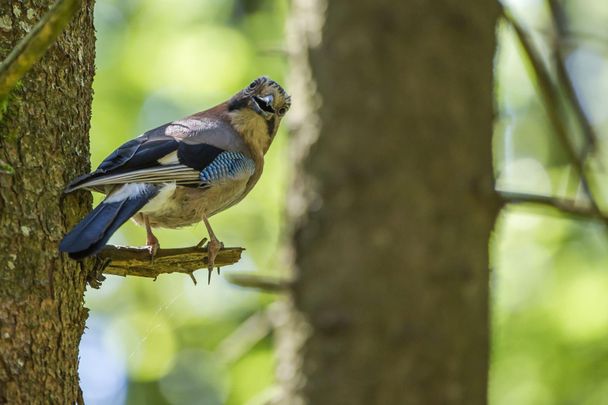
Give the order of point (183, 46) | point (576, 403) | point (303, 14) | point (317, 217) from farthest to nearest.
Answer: point (183, 46) < point (576, 403) < point (303, 14) < point (317, 217)

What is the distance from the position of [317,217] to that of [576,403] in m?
6.37

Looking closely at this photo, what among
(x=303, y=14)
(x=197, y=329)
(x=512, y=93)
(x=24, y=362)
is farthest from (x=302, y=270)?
(x=512, y=93)

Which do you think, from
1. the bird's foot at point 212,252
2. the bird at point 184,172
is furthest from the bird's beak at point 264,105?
the bird's foot at point 212,252

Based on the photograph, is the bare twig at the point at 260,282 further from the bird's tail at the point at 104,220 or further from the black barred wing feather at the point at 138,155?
the black barred wing feather at the point at 138,155

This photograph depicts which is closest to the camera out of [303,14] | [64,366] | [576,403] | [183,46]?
[303,14]

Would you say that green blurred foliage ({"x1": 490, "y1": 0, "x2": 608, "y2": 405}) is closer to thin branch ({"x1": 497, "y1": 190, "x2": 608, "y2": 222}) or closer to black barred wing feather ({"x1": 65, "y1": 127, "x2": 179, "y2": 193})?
black barred wing feather ({"x1": 65, "y1": 127, "x2": 179, "y2": 193})

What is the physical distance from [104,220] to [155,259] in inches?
15.2

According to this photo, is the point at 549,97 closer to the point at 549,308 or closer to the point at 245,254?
the point at 549,308

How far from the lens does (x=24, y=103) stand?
4.38 meters

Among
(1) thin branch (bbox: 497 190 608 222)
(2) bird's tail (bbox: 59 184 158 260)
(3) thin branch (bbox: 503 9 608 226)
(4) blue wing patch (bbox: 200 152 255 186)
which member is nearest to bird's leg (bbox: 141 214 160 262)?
(2) bird's tail (bbox: 59 184 158 260)

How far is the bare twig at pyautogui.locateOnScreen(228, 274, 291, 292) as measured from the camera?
2.67 meters

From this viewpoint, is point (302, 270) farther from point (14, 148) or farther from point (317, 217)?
point (14, 148)

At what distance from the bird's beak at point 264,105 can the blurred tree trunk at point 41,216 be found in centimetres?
225

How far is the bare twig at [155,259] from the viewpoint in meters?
4.64
